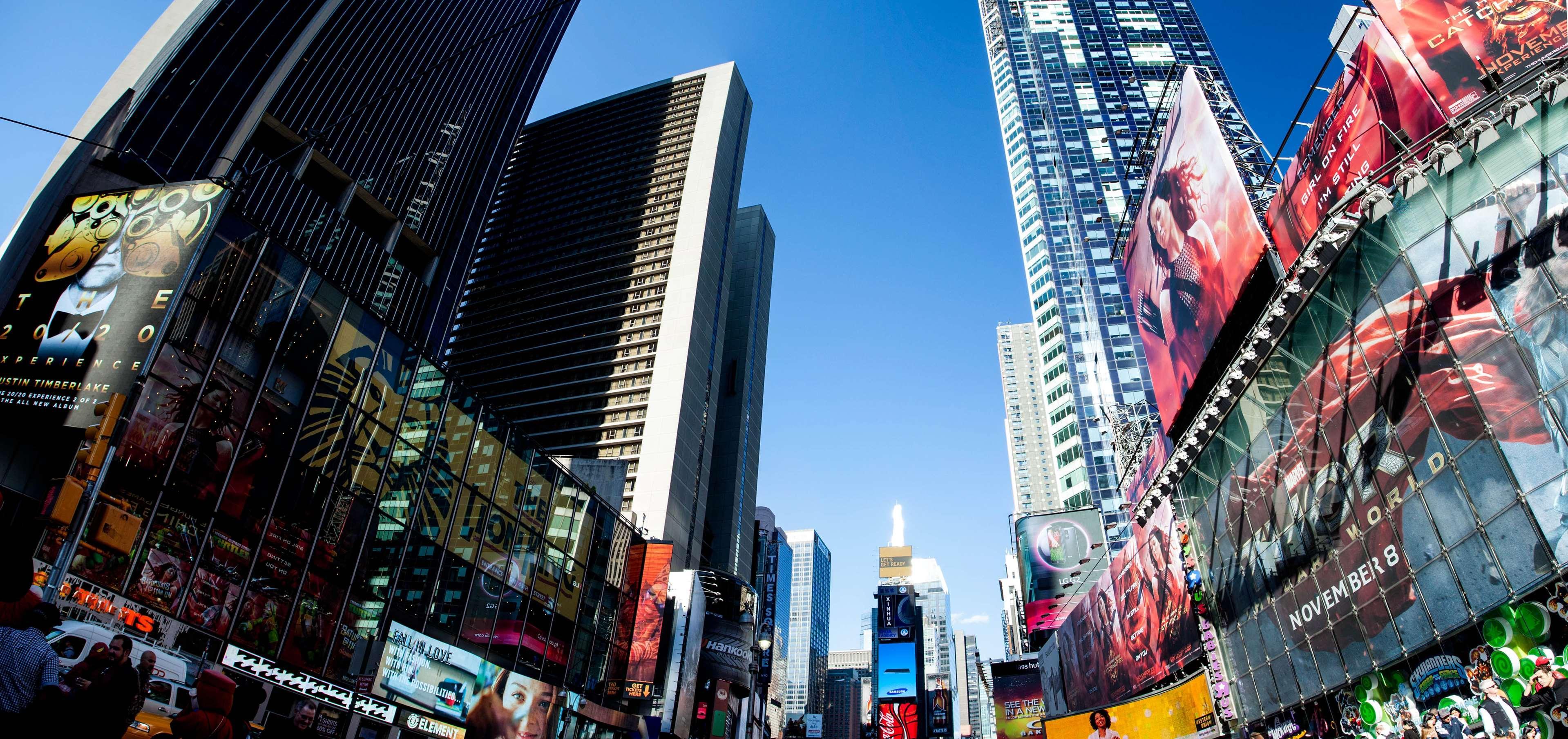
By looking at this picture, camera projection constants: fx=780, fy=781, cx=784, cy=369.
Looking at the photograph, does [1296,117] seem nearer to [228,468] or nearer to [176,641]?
[228,468]

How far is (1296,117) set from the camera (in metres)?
27.1

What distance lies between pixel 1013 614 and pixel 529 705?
96.8 metres

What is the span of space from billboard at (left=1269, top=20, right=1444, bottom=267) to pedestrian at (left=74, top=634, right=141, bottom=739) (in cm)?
2642

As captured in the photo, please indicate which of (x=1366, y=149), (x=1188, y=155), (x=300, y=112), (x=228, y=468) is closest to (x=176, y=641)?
(x=228, y=468)

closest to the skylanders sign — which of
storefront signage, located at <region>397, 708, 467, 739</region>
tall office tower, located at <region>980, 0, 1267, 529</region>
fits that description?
storefront signage, located at <region>397, 708, 467, 739</region>

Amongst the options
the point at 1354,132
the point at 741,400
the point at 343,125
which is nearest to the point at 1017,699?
the point at 741,400

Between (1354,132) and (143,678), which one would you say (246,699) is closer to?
(143,678)

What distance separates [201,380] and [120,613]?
600 cm

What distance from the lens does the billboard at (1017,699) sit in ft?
230

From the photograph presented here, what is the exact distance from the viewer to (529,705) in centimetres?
3216

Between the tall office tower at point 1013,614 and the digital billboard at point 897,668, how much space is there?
46.1 ft

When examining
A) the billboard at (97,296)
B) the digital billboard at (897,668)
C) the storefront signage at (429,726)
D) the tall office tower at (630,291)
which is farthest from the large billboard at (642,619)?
the digital billboard at (897,668)

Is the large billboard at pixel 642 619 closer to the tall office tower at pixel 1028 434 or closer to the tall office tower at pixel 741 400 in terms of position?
the tall office tower at pixel 741 400

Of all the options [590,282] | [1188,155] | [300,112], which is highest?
[590,282]
